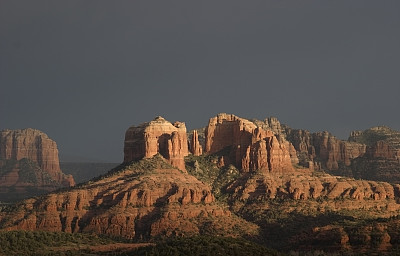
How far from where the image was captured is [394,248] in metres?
148

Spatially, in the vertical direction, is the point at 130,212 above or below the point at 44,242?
above

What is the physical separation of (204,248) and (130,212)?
5523 centimetres

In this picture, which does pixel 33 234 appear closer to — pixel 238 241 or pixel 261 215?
pixel 238 241

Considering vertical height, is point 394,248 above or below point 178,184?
below

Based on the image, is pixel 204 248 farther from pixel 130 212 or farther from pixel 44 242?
pixel 130 212

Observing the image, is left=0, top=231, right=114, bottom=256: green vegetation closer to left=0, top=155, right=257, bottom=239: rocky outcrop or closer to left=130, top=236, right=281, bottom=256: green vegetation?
left=0, top=155, right=257, bottom=239: rocky outcrop

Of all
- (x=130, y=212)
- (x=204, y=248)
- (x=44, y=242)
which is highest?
(x=130, y=212)

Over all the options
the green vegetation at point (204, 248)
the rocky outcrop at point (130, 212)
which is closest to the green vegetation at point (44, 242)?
the rocky outcrop at point (130, 212)

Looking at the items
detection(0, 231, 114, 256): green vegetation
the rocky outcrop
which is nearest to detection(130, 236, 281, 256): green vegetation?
detection(0, 231, 114, 256): green vegetation

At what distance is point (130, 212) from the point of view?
184375 mm

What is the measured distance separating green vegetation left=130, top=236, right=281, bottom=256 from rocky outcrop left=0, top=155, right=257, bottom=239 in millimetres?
36903

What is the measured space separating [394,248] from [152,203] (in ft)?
194

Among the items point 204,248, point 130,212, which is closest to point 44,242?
point 130,212

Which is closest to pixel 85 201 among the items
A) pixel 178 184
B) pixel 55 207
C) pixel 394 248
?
pixel 55 207
